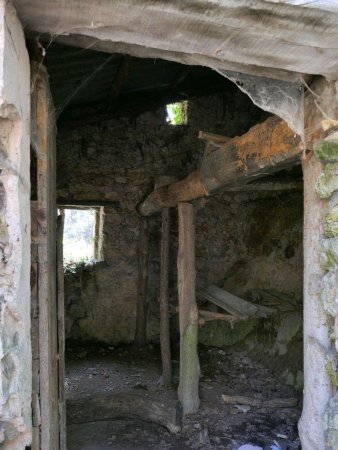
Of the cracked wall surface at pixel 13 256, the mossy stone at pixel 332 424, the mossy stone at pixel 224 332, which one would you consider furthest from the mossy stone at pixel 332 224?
the mossy stone at pixel 224 332

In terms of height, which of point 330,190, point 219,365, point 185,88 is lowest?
point 219,365

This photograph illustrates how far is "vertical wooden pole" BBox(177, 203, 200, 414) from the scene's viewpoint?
4.52m

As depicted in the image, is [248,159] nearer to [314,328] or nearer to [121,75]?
[314,328]

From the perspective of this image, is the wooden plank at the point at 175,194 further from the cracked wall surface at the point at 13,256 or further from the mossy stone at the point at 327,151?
the cracked wall surface at the point at 13,256

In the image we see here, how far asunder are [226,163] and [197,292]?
9.71ft

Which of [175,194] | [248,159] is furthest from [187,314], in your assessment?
[248,159]

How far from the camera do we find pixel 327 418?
1.82m

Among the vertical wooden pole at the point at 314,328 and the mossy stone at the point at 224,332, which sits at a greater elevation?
the vertical wooden pole at the point at 314,328

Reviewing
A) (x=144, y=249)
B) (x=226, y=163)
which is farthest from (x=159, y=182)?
(x=226, y=163)

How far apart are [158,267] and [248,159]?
4040 millimetres

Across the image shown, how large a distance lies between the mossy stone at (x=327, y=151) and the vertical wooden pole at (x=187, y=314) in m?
2.78

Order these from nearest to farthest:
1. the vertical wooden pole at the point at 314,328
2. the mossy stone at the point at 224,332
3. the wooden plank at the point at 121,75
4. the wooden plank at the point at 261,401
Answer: the vertical wooden pole at the point at 314,328
the wooden plank at the point at 121,75
the wooden plank at the point at 261,401
the mossy stone at the point at 224,332

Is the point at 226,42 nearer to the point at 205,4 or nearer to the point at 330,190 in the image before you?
the point at 205,4

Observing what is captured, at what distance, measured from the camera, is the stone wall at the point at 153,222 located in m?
6.24
